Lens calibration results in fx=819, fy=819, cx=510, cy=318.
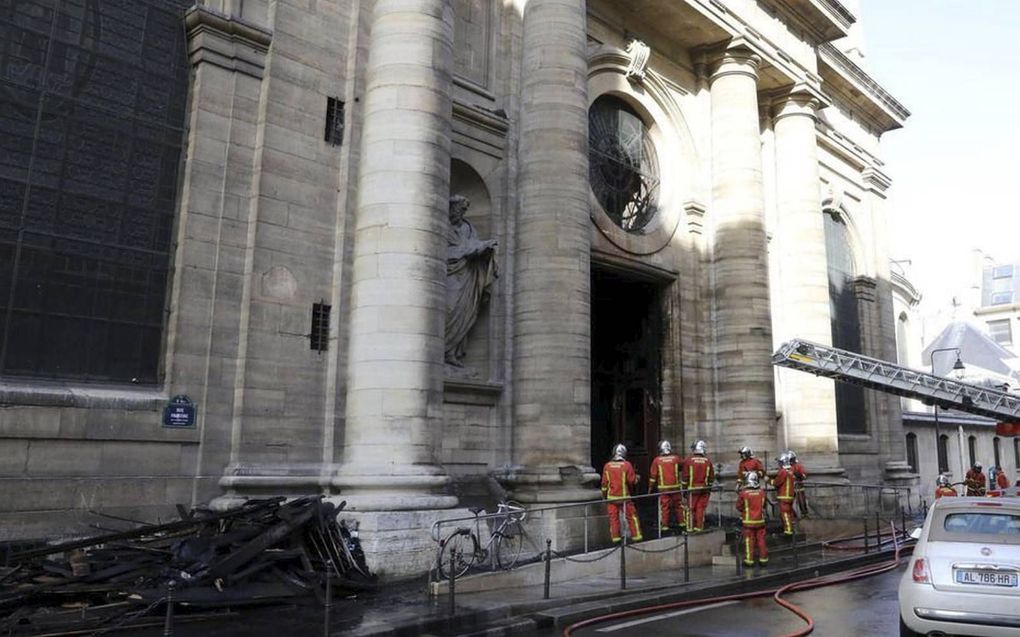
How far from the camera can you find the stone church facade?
11.7 metres

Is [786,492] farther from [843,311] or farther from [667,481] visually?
[843,311]

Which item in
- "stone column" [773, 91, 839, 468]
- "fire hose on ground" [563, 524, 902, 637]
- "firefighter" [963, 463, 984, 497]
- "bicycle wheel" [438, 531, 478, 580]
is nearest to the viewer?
"fire hose on ground" [563, 524, 902, 637]

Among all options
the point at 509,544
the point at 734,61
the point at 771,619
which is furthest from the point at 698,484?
the point at 734,61

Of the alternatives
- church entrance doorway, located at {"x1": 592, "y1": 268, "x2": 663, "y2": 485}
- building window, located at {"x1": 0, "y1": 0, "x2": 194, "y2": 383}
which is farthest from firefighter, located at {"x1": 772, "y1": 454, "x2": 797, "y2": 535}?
building window, located at {"x1": 0, "y1": 0, "x2": 194, "y2": 383}

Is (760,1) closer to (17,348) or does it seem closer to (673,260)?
(673,260)

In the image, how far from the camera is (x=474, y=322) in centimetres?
1600

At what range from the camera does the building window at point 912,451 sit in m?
35.3

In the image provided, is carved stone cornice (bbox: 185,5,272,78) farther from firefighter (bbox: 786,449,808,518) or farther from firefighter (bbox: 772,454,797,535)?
firefighter (bbox: 786,449,808,518)

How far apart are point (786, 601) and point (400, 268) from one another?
24.4 ft

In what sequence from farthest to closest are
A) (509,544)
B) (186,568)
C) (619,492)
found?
(619,492), (509,544), (186,568)

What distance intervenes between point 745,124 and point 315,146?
13.6 metres

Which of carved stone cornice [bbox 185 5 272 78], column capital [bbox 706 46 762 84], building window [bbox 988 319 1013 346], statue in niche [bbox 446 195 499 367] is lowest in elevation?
statue in niche [bbox 446 195 499 367]

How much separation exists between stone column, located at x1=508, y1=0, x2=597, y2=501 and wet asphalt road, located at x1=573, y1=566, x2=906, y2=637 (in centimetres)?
452

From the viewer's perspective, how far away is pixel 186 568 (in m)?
9.53
